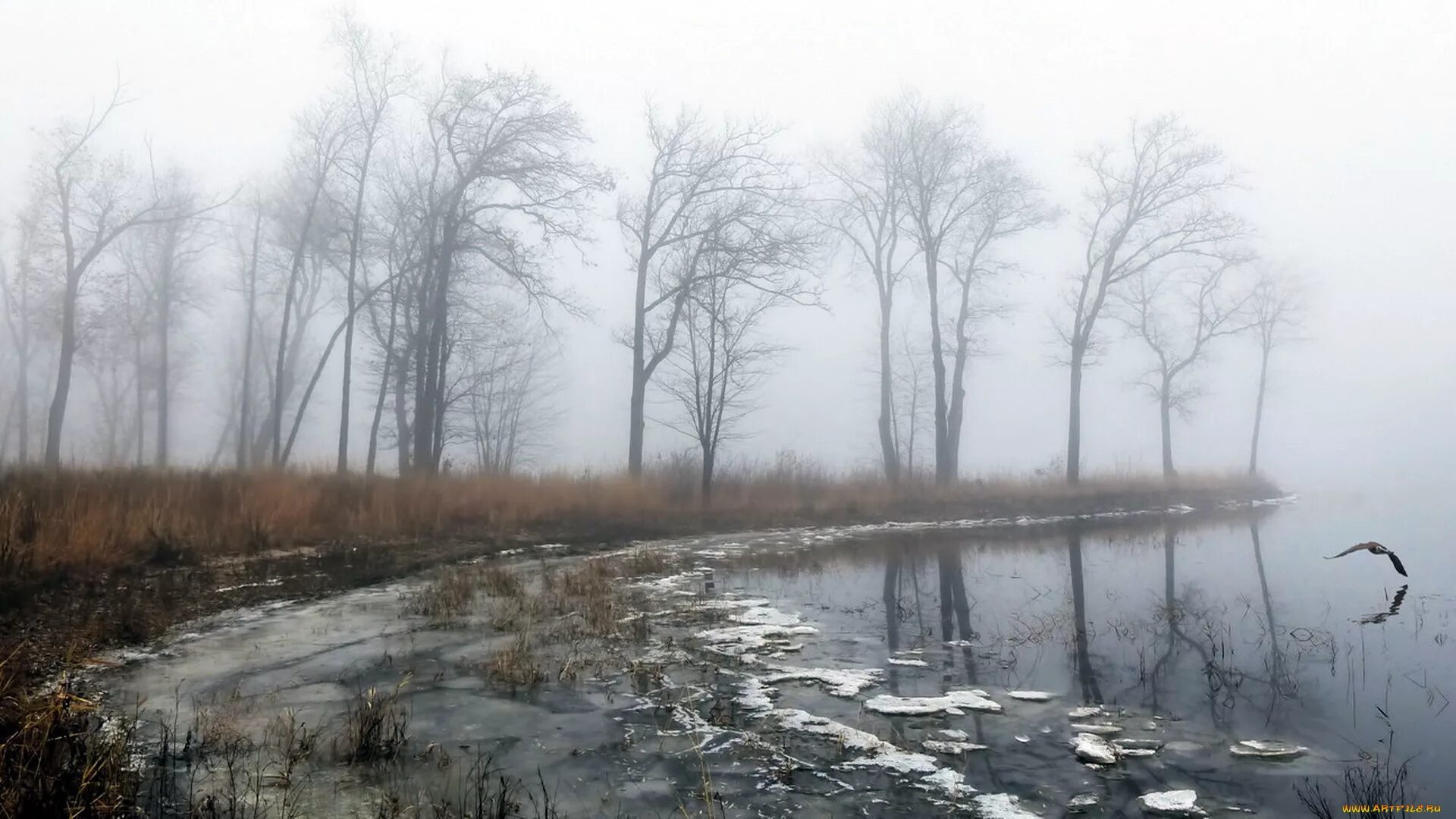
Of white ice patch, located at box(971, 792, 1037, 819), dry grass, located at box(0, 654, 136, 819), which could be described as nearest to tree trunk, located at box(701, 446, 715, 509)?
dry grass, located at box(0, 654, 136, 819)

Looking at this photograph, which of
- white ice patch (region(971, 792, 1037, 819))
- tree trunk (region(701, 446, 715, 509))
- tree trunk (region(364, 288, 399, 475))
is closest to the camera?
white ice patch (region(971, 792, 1037, 819))

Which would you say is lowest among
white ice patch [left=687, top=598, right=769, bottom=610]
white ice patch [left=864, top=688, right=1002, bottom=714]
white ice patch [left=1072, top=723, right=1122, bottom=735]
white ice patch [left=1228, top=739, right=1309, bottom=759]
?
white ice patch [left=1228, top=739, right=1309, bottom=759]

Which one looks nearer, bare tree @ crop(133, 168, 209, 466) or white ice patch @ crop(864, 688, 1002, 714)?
white ice patch @ crop(864, 688, 1002, 714)

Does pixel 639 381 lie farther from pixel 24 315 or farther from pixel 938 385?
pixel 24 315

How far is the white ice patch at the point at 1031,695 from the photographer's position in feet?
16.6

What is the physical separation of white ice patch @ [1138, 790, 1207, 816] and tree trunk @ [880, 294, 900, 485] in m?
20.9

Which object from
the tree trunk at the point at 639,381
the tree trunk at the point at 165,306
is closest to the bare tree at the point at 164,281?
the tree trunk at the point at 165,306

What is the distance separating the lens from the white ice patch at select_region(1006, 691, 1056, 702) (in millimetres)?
5074

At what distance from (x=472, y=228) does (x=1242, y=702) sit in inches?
781

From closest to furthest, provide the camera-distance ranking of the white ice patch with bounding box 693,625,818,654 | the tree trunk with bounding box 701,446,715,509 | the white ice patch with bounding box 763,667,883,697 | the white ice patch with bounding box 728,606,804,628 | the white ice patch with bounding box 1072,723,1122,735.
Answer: the white ice patch with bounding box 1072,723,1122,735 < the white ice patch with bounding box 763,667,883,697 < the white ice patch with bounding box 693,625,818,654 < the white ice patch with bounding box 728,606,804,628 < the tree trunk with bounding box 701,446,715,509

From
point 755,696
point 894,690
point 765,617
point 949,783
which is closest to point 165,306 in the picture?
point 765,617

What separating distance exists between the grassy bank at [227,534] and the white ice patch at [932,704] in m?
3.70

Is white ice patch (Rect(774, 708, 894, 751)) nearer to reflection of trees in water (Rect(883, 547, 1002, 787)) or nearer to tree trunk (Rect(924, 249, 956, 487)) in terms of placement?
reflection of trees in water (Rect(883, 547, 1002, 787))

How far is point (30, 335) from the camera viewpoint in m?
33.6
